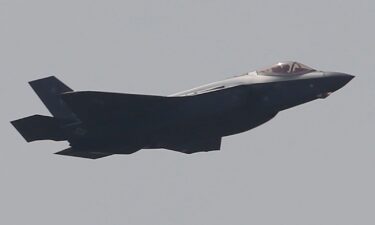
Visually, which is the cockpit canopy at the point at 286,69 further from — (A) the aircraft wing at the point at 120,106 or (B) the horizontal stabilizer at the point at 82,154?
(B) the horizontal stabilizer at the point at 82,154

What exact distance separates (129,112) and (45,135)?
408 centimetres

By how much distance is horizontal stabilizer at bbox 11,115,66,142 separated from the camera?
46375mm

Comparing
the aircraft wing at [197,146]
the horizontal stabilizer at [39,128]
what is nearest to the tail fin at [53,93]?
the horizontal stabilizer at [39,128]

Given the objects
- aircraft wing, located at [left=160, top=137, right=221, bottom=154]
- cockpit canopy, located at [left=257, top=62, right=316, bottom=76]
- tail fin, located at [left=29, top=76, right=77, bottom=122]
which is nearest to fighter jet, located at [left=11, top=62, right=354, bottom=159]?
cockpit canopy, located at [left=257, top=62, right=316, bottom=76]

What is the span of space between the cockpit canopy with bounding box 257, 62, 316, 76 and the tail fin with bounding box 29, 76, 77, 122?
29.6 ft

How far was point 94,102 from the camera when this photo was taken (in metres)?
44.9

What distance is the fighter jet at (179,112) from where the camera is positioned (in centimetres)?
4550

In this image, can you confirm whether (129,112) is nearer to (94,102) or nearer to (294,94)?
(94,102)

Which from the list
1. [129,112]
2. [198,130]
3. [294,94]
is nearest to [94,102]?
[129,112]

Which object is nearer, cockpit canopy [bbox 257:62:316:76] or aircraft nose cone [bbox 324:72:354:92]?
aircraft nose cone [bbox 324:72:354:92]

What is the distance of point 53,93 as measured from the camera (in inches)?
1918

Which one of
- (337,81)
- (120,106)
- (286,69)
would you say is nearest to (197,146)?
(286,69)

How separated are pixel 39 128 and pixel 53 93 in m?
2.64

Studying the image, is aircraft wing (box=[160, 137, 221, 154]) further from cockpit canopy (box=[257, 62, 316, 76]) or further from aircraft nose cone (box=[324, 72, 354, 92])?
aircraft nose cone (box=[324, 72, 354, 92])
